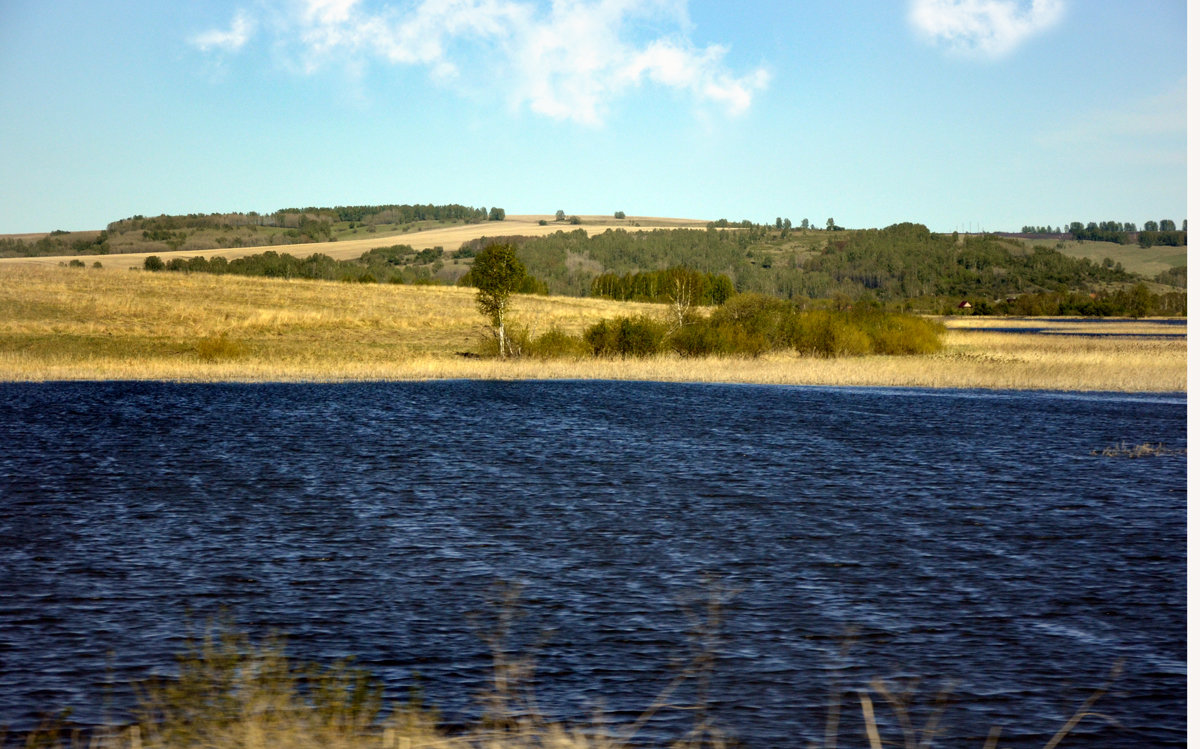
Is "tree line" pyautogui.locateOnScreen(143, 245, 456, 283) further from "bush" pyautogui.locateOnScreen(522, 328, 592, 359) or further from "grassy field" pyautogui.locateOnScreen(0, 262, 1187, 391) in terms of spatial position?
"bush" pyautogui.locateOnScreen(522, 328, 592, 359)

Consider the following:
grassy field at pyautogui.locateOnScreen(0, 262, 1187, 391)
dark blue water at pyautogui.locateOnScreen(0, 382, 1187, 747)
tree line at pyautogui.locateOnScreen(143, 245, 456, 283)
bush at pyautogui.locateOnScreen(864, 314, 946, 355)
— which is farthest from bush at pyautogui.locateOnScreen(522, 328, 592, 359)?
tree line at pyautogui.locateOnScreen(143, 245, 456, 283)

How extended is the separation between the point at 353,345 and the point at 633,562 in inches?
2224

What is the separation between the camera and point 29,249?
180 meters

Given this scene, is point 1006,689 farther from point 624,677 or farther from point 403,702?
point 403,702

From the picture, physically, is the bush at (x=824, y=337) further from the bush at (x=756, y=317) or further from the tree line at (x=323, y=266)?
the tree line at (x=323, y=266)

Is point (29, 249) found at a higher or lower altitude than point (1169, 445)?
higher

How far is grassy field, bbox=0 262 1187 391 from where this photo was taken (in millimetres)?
50250

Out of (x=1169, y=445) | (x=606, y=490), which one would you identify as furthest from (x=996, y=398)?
(x=606, y=490)

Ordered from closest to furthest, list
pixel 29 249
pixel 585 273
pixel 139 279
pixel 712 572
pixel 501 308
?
pixel 712 572 < pixel 501 308 < pixel 139 279 < pixel 29 249 < pixel 585 273

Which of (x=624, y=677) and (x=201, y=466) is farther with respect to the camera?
(x=201, y=466)

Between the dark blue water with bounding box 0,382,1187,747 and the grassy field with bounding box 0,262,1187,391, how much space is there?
20780 millimetres

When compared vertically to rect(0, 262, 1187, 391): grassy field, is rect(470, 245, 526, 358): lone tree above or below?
above

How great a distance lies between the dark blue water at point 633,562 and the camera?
9.35 metres

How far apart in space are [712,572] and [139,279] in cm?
8621
